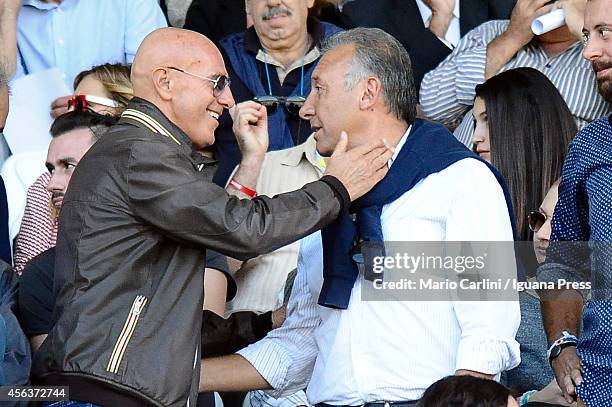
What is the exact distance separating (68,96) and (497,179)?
116 inches

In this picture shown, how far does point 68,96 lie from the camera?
645cm

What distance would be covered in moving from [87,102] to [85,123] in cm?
47

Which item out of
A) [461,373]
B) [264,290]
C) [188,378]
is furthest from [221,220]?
[264,290]

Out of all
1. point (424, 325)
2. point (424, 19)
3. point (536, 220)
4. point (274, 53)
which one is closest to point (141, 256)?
point (424, 325)

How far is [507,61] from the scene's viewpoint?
6199 millimetres

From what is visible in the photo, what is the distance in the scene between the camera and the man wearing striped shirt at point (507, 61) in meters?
5.98

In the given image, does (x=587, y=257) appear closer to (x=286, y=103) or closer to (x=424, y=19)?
(x=286, y=103)

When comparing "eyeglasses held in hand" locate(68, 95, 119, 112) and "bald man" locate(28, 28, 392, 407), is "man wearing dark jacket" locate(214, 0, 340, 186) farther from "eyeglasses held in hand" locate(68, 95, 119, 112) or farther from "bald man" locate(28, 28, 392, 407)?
"bald man" locate(28, 28, 392, 407)

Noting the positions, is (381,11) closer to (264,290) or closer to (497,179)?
(264,290)

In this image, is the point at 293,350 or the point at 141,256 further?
the point at 293,350

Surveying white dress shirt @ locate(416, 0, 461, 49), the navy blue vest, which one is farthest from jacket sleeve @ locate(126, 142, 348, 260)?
white dress shirt @ locate(416, 0, 461, 49)

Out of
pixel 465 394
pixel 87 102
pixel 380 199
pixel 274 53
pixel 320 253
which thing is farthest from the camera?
pixel 274 53

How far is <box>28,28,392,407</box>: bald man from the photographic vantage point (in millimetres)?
3752

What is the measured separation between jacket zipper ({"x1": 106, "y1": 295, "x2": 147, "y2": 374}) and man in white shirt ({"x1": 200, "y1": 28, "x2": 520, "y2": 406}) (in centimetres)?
64
